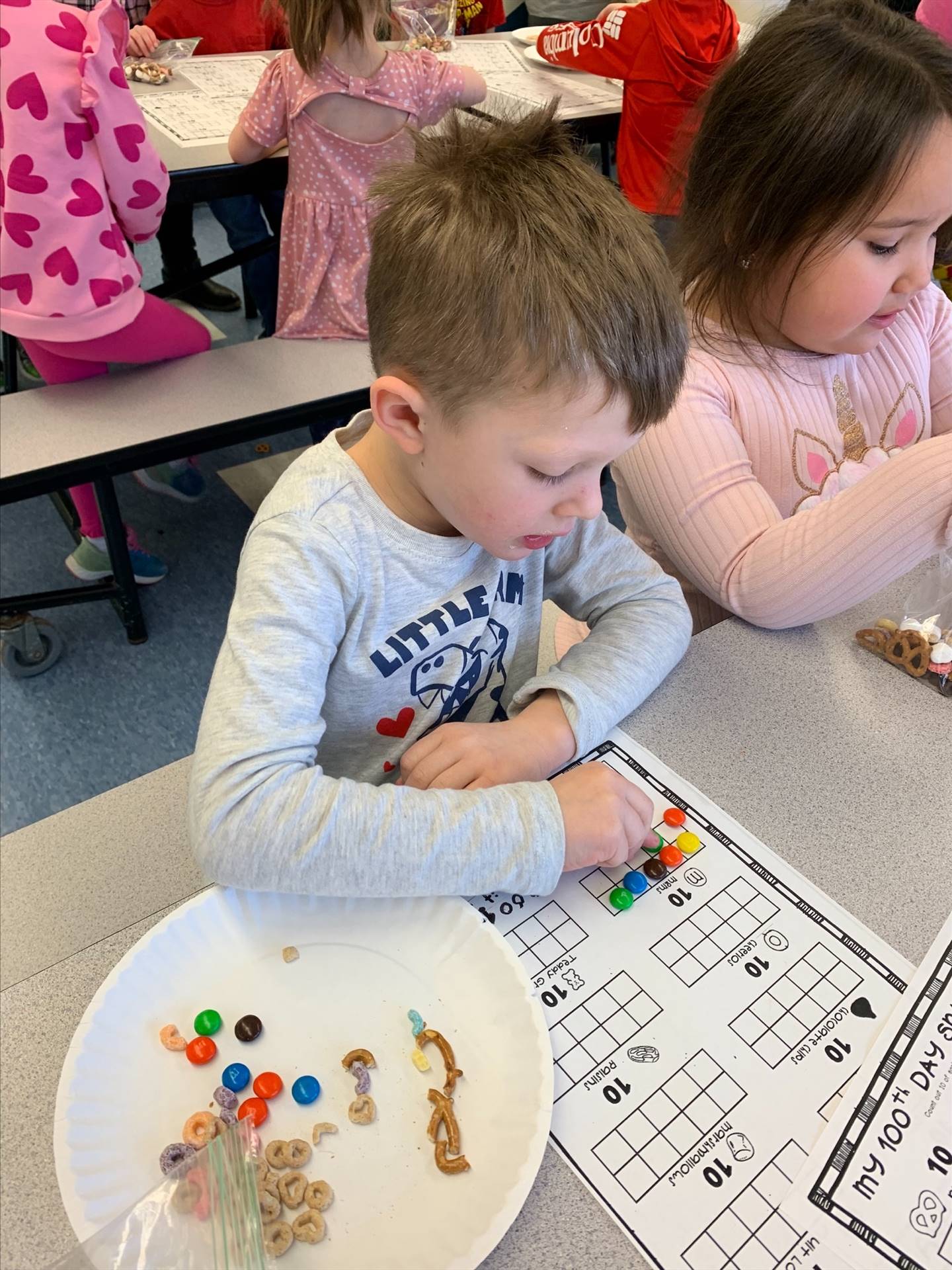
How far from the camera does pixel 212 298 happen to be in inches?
111

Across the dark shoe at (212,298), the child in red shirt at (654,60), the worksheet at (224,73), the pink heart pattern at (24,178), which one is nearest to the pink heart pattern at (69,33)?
the pink heart pattern at (24,178)

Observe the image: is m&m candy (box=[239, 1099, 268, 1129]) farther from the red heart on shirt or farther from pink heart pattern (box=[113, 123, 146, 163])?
pink heart pattern (box=[113, 123, 146, 163])

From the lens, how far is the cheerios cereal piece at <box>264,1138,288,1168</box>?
44 centimetres

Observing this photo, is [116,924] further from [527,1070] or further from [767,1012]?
[767,1012]

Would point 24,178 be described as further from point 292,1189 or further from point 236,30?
point 236,30

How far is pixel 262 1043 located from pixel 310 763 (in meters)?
0.19

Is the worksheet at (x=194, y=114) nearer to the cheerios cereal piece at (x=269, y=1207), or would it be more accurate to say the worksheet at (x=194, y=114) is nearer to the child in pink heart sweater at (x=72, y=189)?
the child in pink heart sweater at (x=72, y=189)

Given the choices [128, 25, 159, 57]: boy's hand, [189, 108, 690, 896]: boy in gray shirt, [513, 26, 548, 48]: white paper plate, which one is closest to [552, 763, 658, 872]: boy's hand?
[189, 108, 690, 896]: boy in gray shirt

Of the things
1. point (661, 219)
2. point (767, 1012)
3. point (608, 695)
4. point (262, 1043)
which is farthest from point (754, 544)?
point (661, 219)

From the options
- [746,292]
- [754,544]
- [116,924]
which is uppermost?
[746,292]

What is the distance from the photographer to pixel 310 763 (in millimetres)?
613

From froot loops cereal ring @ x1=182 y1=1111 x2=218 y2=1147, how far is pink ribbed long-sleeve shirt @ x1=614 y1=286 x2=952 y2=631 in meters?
0.59

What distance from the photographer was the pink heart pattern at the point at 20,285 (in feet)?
4.23

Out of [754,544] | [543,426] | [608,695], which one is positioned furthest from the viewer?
[754,544]
